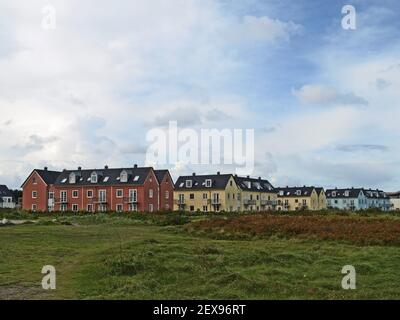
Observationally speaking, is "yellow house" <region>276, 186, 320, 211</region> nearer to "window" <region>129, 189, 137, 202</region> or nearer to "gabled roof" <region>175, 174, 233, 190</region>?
"gabled roof" <region>175, 174, 233, 190</region>

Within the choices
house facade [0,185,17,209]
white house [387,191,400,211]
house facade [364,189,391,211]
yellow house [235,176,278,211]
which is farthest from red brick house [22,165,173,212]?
white house [387,191,400,211]

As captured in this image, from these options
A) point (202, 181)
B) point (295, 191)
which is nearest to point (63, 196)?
point (202, 181)

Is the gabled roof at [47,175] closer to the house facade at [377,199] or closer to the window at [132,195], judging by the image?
the window at [132,195]

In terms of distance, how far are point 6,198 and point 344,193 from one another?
88532 millimetres

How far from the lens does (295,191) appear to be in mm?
126750

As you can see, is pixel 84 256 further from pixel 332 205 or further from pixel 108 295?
pixel 332 205

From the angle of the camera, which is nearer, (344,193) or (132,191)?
(132,191)

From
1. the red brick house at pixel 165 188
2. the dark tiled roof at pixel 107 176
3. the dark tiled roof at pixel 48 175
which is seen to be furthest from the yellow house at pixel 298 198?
the dark tiled roof at pixel 48 175

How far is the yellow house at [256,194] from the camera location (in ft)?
323

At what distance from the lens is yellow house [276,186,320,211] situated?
12281 cm

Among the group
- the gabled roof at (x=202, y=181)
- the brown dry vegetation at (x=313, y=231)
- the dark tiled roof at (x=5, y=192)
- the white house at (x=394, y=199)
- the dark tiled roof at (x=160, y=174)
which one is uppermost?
the dark tiled roof at (x=160, y=174)

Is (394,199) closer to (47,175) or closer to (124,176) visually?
(124,176)
